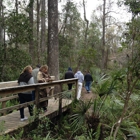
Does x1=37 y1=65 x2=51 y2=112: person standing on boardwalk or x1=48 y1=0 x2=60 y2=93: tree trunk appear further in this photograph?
x1=48 y1=0 x2=60 y2=93: tree trunk

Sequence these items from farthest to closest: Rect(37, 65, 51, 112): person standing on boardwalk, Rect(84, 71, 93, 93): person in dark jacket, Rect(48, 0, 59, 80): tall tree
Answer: Rect(84, 71, 93, 93): person in dark jacket → Rect(48, 0, 59, 80): tall tree → Rect(37, 65, 51, 112): person standing on boardwalk


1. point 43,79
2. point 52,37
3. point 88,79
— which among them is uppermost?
point 52,37

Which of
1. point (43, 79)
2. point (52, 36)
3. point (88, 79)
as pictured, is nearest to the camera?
point (43, 79)

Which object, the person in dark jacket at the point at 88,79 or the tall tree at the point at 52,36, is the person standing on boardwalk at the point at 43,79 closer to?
the tall tree at the point at 52,36

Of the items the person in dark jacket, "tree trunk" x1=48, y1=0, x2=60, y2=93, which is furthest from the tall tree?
the person in dark jacket

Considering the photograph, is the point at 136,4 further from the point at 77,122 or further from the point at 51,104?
the point at 77,122

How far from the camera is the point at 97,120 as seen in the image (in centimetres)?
563

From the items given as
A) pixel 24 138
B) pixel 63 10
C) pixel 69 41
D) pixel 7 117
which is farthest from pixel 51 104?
pixel 63 10

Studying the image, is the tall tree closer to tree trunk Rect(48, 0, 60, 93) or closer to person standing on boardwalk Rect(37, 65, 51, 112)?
tree trunk Rect(48, 0, 60, 93)

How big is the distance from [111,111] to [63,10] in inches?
741

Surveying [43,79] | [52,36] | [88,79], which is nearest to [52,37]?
[52,36]

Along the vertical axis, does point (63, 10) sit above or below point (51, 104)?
above

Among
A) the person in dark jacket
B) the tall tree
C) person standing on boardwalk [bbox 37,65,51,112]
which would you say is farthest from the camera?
the person in dark jacket

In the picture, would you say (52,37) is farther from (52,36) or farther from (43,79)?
(43,79)
